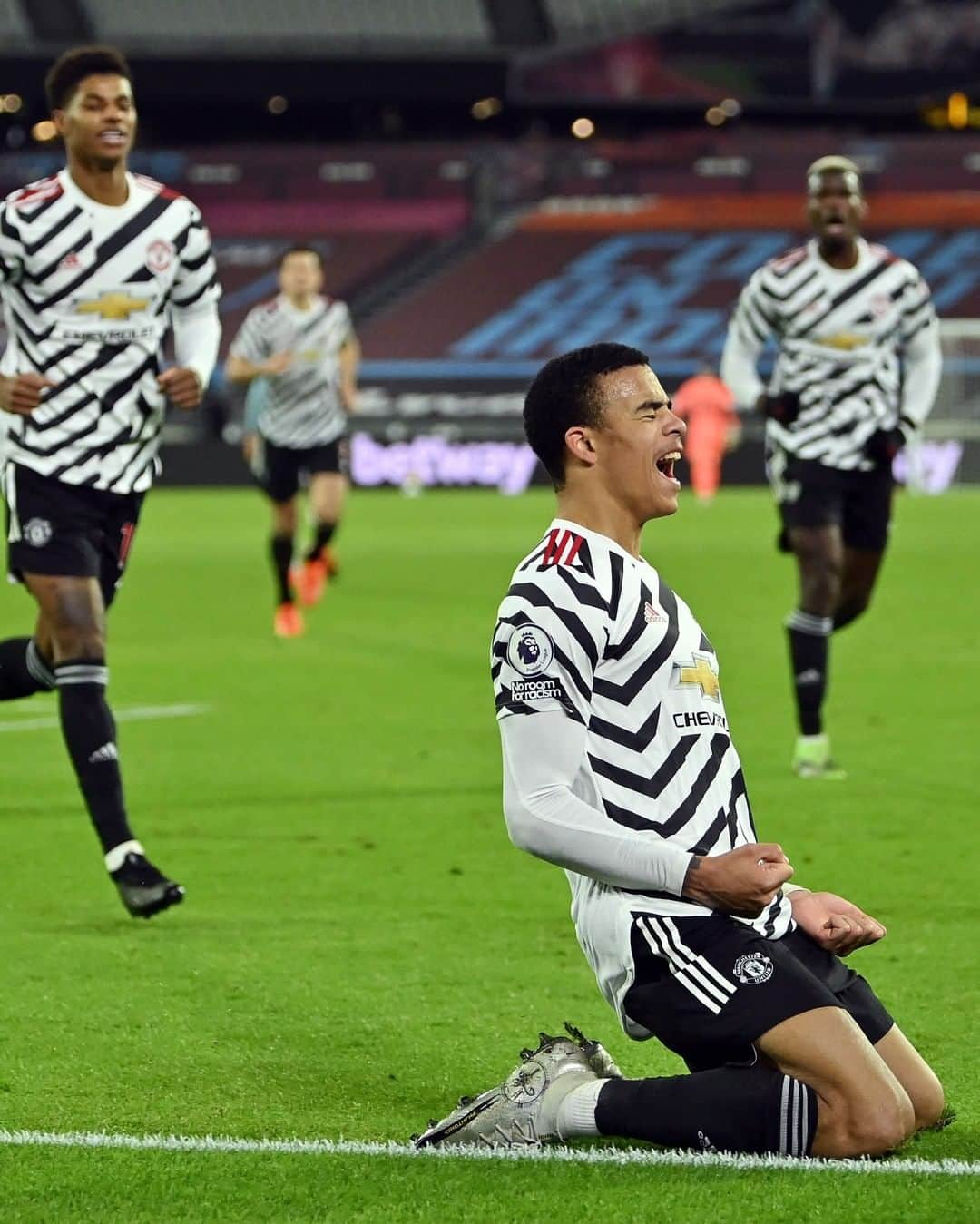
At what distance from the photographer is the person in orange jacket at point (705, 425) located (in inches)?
1229

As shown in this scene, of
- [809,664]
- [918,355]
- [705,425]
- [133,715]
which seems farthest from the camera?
[705,425]

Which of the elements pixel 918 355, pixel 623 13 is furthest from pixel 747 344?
pixel 623 13

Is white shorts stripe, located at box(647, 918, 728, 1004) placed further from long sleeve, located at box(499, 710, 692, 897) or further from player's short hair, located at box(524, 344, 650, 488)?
player's short hair, located at box(524, 344, 650, 488)

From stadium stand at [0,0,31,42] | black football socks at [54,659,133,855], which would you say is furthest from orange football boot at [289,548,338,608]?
stadium stand at [0,0,31,42]

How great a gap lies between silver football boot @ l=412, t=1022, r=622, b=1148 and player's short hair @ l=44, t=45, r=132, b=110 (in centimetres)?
357

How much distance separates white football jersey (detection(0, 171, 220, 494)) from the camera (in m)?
6.65

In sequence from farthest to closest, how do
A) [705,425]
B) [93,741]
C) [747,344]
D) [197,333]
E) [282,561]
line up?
[705,425], [282,561], [747,344], [197,333], [93,741]

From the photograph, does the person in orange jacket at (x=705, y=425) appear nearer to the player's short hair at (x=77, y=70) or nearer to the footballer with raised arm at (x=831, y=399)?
→ the footballer with raised arm at (x=831, y=399)

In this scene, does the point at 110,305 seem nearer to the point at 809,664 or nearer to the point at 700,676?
the point at 700,676

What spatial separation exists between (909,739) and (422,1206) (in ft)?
21.2

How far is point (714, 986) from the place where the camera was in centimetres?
397

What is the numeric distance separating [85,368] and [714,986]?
3.45 metres

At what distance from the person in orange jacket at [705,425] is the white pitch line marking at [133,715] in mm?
20320

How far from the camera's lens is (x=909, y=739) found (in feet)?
32.4
